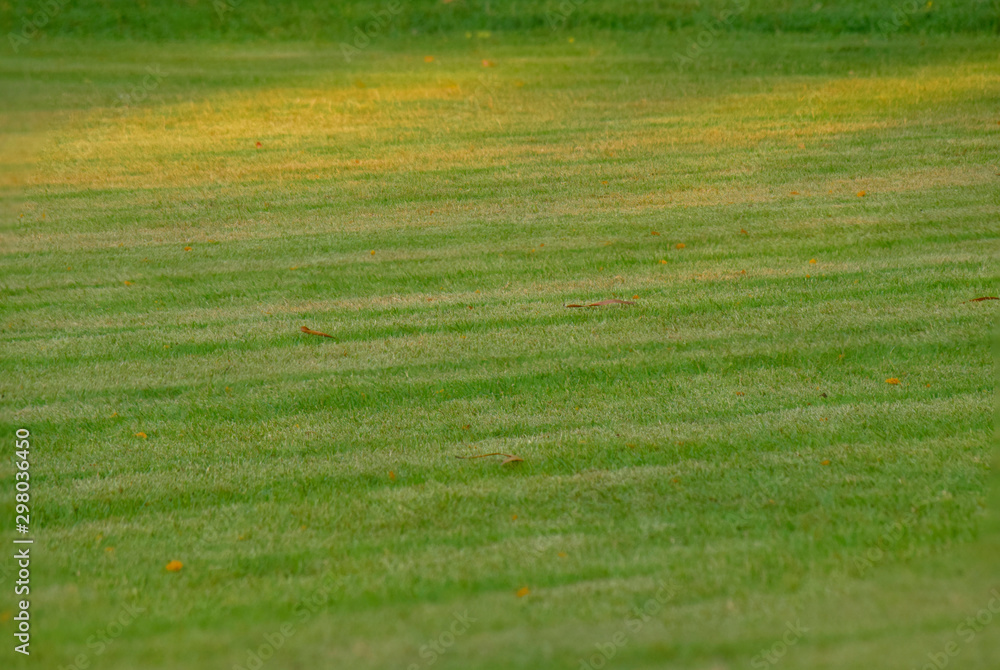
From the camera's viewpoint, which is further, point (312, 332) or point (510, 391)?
point (312, 332)

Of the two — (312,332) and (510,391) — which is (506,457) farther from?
(312,332)

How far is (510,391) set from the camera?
4.85 metres

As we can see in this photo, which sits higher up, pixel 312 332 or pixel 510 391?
pixel 312 332

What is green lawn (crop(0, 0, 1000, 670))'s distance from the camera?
3.17 m

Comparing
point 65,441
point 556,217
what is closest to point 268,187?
point 556,217

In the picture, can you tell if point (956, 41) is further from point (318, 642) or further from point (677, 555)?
point (318, 642)

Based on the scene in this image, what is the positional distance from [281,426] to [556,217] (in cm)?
372

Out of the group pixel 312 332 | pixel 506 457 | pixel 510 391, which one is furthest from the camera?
pixel 312 332

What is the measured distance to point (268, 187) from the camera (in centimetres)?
881

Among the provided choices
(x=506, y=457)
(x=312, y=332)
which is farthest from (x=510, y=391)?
(x=312, y=332)

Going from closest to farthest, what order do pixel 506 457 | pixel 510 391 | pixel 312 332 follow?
pixel 506 457 → pixel 510 391 → pixel 312 332

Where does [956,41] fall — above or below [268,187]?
above

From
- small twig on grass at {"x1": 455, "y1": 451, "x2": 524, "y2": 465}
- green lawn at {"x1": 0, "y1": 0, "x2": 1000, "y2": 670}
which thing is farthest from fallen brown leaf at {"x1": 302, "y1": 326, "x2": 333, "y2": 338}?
small twig on grass at {"x1": 455, "y1": 451, "x2": 524, "y2": 465}

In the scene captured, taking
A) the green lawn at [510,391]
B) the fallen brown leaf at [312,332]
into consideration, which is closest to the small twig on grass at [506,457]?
the green lawn at [510,391]
